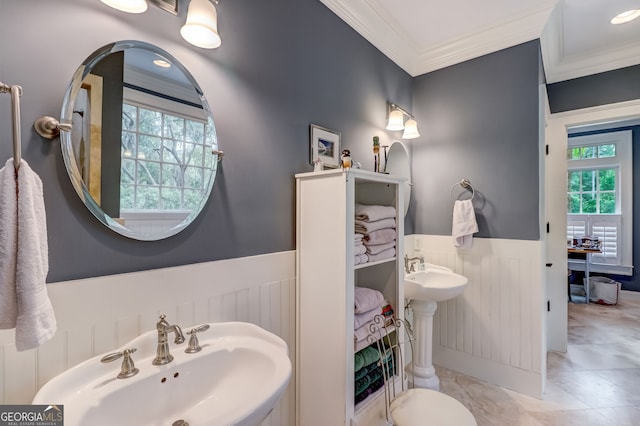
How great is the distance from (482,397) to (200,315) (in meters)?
2.07

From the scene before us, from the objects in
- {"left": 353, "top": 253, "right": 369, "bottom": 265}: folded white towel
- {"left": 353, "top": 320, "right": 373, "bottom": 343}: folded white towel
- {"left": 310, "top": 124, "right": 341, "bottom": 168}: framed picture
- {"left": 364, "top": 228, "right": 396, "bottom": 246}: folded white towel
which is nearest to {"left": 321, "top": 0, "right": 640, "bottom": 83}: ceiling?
{"left": 310, "top": 124, "right": 341, "bottom": 168}: framed picture

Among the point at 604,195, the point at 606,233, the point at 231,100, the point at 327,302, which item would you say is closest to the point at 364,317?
the point at 327,302

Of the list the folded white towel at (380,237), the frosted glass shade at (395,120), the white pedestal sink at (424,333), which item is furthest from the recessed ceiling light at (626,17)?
the folded white towel at (380,237)

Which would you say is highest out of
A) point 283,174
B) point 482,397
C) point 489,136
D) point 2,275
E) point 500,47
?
point 500,47

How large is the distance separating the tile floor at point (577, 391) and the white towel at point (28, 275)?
2.25m

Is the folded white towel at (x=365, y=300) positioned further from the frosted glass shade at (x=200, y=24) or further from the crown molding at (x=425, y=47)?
the crown molding at (x=425, y=47)

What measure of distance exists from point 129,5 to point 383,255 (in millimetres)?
1489

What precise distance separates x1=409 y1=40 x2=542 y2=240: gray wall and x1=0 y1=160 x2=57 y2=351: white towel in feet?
8.06

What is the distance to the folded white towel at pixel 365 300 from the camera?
4.95 ft

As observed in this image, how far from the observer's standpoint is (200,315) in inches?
46.1

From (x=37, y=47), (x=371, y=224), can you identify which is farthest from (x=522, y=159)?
(x=37, y=47)

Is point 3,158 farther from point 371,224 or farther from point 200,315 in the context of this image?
point 371,224

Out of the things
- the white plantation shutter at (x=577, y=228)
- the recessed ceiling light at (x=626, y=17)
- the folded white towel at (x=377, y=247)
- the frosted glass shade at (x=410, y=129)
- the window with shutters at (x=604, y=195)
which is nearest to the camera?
the folded white towel at (x=377, y=247)

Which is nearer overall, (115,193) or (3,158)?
(3,158)
